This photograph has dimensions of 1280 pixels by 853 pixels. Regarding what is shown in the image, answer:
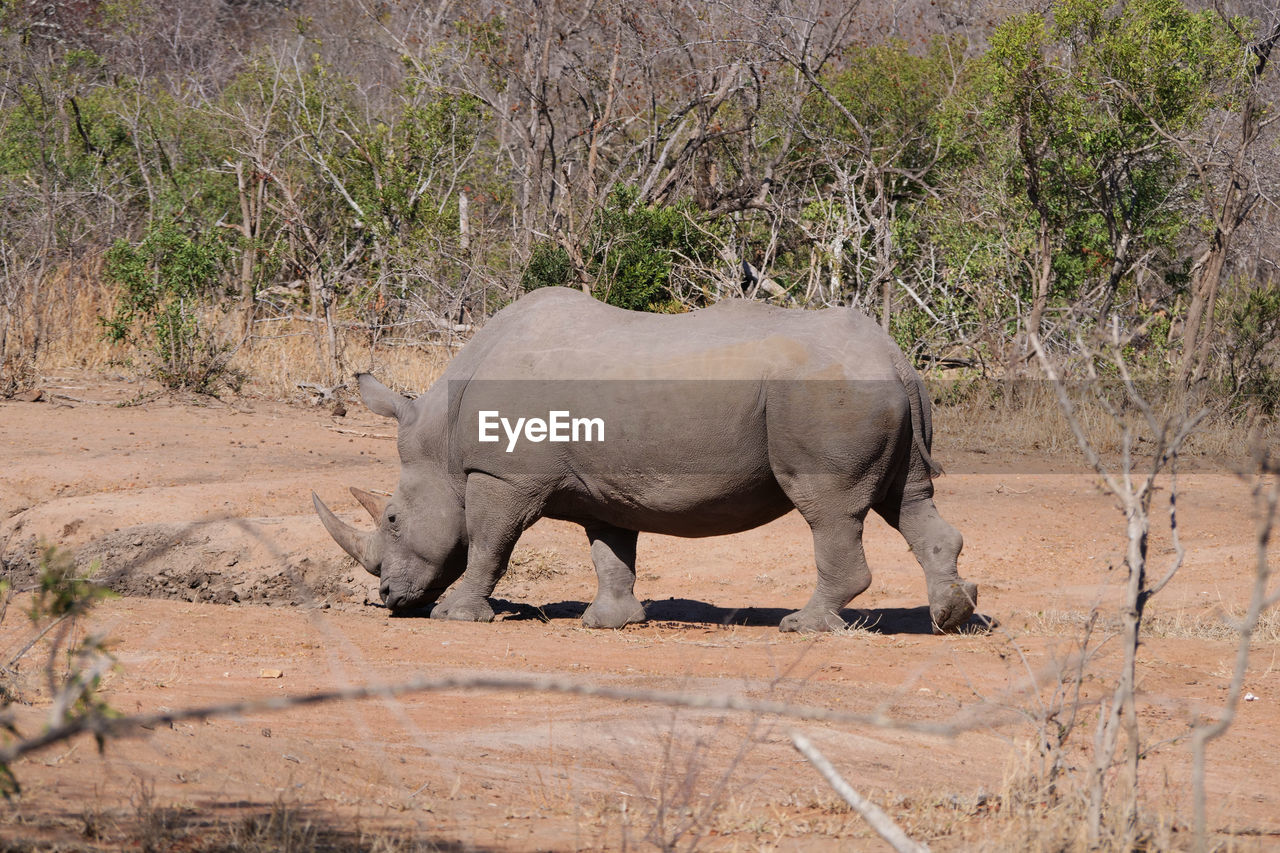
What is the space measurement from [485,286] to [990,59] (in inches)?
216

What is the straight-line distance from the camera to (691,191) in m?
17.7

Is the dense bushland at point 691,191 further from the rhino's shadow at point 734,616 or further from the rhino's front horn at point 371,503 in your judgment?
the rhino's front horn at point 371,503

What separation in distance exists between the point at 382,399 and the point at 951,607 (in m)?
3.37

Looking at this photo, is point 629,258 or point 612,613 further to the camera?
point 629,258

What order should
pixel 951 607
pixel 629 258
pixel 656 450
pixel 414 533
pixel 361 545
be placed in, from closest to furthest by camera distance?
1. pixel 951 607
2. pixel 656 450
3. pixel 414 533
4. pixel 361 545
5. pixel 629 258

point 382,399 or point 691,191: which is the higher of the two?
point 691,191

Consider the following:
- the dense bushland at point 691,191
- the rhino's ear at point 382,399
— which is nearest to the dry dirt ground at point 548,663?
the rhino's ear at point 382,399

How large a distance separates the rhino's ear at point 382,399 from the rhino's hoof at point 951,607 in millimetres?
3119

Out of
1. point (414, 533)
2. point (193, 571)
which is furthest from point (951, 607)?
point (193, 571)

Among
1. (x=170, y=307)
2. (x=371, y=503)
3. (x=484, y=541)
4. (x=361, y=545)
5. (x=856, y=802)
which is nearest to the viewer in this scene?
(x=856, y=802)

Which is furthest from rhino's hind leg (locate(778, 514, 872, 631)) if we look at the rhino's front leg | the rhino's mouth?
the rhino's mouth

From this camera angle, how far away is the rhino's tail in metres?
7.33

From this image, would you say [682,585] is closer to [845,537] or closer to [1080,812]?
[845,537]

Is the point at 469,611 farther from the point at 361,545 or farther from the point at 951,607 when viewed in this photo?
the point at 951,607
